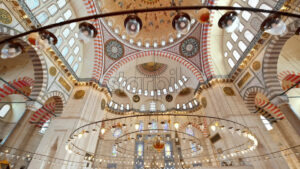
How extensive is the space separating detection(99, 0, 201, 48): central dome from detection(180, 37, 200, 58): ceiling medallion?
94 centimetres

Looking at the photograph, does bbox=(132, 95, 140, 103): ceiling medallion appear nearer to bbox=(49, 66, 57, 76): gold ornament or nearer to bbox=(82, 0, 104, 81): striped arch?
bbox=(82, 0, 104, 81): striped arch

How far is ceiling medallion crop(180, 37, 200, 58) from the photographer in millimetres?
12062

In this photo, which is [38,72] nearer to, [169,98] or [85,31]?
[85,31]

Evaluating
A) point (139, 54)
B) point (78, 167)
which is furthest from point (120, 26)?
point (78, 167)

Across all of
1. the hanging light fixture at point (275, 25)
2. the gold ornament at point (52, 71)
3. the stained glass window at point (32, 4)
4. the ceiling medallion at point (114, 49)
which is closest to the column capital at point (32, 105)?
the gold ornament at point (52, 71)

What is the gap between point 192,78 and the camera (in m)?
13.5

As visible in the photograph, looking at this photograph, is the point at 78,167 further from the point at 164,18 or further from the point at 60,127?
the point at 164,18

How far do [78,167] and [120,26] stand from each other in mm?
11452

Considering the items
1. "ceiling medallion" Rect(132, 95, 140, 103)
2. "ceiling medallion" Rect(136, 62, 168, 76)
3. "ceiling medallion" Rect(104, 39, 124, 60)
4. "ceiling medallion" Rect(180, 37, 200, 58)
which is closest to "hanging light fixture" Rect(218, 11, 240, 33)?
"ceiling medallion" Rect(180, 37, 200, 58)

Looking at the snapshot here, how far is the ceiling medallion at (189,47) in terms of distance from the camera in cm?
1206

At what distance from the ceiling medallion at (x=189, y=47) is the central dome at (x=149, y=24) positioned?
0.94 meters

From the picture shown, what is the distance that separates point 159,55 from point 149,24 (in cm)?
329

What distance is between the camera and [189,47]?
1245cm

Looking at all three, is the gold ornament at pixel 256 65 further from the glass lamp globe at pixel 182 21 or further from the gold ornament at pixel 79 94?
the gold ornament at pixel 79 94
